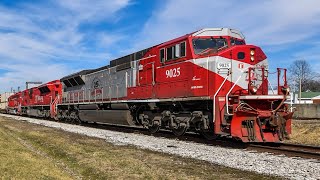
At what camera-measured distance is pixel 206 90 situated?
12562mm

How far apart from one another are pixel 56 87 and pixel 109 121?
13.6m

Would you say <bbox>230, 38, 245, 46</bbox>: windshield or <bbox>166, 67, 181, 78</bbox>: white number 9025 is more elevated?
<bbox>230, 38, 245, 46</bbox>: windshield

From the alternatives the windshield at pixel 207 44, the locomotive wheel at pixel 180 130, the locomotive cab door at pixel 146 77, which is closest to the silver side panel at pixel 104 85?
the locomotive cab door at pixel 146 77

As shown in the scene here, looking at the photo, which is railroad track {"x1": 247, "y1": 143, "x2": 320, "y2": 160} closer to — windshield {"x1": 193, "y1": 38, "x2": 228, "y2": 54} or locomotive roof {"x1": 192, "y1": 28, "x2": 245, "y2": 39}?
windshield {"x1": 193, "y1": 38, "x2": 228, "y2": 54}

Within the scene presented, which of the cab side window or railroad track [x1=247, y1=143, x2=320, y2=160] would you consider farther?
the cab side window

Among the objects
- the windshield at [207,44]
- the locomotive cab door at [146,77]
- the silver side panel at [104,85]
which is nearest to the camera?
the windshield at [207,44]

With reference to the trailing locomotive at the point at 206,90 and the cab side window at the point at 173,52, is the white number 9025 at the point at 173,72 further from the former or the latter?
the cab side window at the point at 173,52

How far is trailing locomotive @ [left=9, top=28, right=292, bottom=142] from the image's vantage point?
1159cm

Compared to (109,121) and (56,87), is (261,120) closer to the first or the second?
(109,121)

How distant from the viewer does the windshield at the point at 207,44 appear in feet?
43.3

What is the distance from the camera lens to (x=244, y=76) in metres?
12.5

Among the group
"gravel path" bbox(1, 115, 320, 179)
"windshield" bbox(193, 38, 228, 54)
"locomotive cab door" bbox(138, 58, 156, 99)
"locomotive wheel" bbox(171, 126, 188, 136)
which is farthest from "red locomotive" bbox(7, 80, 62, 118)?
"gravel path" bbox(1, 115, 320, 179)

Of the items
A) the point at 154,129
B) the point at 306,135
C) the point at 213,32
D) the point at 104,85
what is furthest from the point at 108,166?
the point at 104,85

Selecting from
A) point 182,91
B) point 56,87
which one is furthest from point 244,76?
point 56,87
